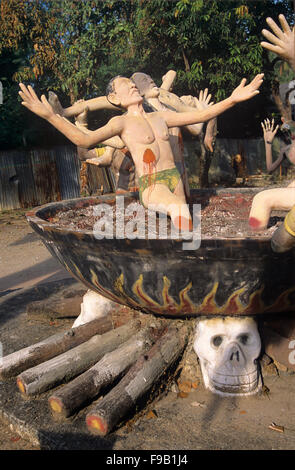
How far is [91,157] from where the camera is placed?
367 centimetres

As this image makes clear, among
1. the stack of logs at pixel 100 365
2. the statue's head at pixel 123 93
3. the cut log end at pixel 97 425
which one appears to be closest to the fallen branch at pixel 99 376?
the stack of logs at pixel 100 365

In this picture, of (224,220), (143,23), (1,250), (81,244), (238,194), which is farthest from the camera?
(143,23)

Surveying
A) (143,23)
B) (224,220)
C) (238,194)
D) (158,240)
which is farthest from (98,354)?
(143,23)

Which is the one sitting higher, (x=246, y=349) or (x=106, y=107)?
(x=106, y=107)

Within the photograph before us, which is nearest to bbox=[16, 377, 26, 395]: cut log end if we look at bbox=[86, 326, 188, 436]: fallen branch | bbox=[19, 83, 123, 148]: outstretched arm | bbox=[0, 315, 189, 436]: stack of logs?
bbox=[0, 315, 189, 436]: stack of logs

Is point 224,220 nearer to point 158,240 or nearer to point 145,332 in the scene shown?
point 145,332

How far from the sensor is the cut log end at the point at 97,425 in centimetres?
186

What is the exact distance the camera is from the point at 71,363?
7.55 ft

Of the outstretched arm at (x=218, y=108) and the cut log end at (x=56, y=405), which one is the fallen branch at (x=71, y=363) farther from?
the outstretched arm at (x=218, y=108)

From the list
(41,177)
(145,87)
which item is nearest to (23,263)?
(145,87)

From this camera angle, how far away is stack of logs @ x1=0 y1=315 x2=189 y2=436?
77.8 inches

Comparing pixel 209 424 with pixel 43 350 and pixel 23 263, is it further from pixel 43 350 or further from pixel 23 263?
pixel 23 263

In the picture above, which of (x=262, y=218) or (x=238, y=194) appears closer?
(x=262, y=218)
